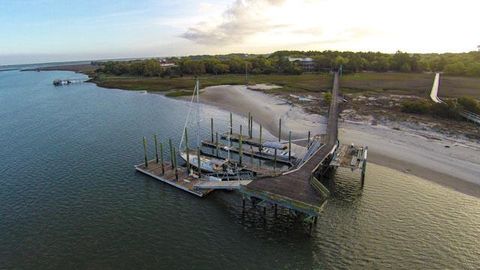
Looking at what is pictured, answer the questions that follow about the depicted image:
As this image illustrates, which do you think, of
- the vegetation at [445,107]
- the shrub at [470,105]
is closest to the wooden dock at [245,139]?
the vegetation at [445,107]

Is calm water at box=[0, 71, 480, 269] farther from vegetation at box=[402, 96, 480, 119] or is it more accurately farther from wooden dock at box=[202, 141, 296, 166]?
vegetation at box=[402, 96, 480, 119]

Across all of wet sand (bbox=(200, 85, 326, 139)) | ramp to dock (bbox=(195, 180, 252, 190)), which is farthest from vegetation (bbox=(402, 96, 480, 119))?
ramp to dock (bbox=(195, 180, 252, 190))

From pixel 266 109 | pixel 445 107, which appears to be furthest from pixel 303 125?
pixel 445 107

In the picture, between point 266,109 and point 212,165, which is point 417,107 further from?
point 212,165

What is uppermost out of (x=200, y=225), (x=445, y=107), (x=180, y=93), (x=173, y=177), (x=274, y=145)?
(x=445, y=107)

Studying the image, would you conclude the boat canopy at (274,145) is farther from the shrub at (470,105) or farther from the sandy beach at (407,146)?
the shrub at (470,105)

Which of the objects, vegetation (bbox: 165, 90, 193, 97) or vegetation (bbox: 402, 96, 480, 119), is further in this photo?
vegetation (bbox: 165, 90, 193, 97)

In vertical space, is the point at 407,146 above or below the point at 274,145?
below
